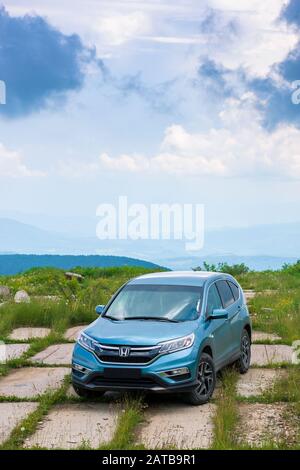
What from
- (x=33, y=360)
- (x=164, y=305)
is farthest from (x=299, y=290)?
(x=164, y=305)

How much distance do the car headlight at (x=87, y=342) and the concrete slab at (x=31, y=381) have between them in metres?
1.13

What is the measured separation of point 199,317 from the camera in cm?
1152

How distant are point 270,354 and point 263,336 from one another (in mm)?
2109

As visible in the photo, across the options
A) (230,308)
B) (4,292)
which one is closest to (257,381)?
(230,308)

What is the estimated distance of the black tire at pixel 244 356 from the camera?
517 inches

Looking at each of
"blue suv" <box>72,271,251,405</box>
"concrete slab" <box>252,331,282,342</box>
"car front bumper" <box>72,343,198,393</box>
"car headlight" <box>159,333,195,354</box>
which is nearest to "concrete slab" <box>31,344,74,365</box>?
"blue suv" <box>72,271,251,405</box>

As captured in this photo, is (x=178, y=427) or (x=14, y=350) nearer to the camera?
(x=178, y=427)

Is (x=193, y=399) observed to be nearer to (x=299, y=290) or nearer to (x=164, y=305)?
(x=164, y=305)

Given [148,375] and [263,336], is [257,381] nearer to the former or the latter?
[148,375]

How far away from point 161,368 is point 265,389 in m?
1.94

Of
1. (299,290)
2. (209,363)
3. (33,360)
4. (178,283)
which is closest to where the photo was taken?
(209,363)

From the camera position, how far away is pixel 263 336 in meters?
17.0

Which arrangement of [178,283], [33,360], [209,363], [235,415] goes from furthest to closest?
[33,360]
[178,283]
[209,363]
[235,415]

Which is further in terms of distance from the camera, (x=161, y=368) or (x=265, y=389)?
(x=265, y=389)
